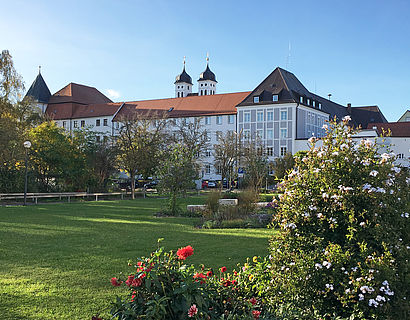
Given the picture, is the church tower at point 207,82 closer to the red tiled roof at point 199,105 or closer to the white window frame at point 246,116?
the red tiled roof at point 199,105

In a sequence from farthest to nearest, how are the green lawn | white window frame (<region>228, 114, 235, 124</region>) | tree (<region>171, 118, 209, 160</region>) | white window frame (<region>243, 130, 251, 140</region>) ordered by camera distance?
1. white window frame (<region>228, 114, 235, 124</region>)
2. white window frame (<region>243, 130, 251, 140</region>)
3. tree (<region>171, 118, 209, 160</region>)
4. the green lawn

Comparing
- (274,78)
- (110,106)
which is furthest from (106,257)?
(110,106)

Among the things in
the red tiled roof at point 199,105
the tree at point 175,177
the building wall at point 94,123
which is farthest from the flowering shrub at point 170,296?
the building wall at point 94,123

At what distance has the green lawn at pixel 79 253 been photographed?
5.60 metres

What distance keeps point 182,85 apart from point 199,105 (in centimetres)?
3730

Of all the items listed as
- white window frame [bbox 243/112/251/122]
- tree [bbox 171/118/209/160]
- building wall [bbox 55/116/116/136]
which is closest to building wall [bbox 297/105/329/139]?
white window frame [bbox 243/112/251/122]

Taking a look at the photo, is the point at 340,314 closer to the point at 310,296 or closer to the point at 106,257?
the point at 310,296

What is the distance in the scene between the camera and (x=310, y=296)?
4105 mm

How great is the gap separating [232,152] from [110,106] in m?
39.4

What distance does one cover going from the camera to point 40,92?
8206cm

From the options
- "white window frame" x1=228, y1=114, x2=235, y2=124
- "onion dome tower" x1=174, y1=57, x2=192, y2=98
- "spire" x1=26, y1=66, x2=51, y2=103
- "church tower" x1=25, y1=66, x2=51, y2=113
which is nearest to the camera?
"white window frame" x1=228, y1=114, x2=235, y2=124

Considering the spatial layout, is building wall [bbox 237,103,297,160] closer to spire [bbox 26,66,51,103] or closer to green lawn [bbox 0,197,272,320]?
spire [bbox 26,66,51,103]

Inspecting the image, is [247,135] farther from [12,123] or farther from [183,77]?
[183,77]

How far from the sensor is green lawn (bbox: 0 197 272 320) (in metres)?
5.60
